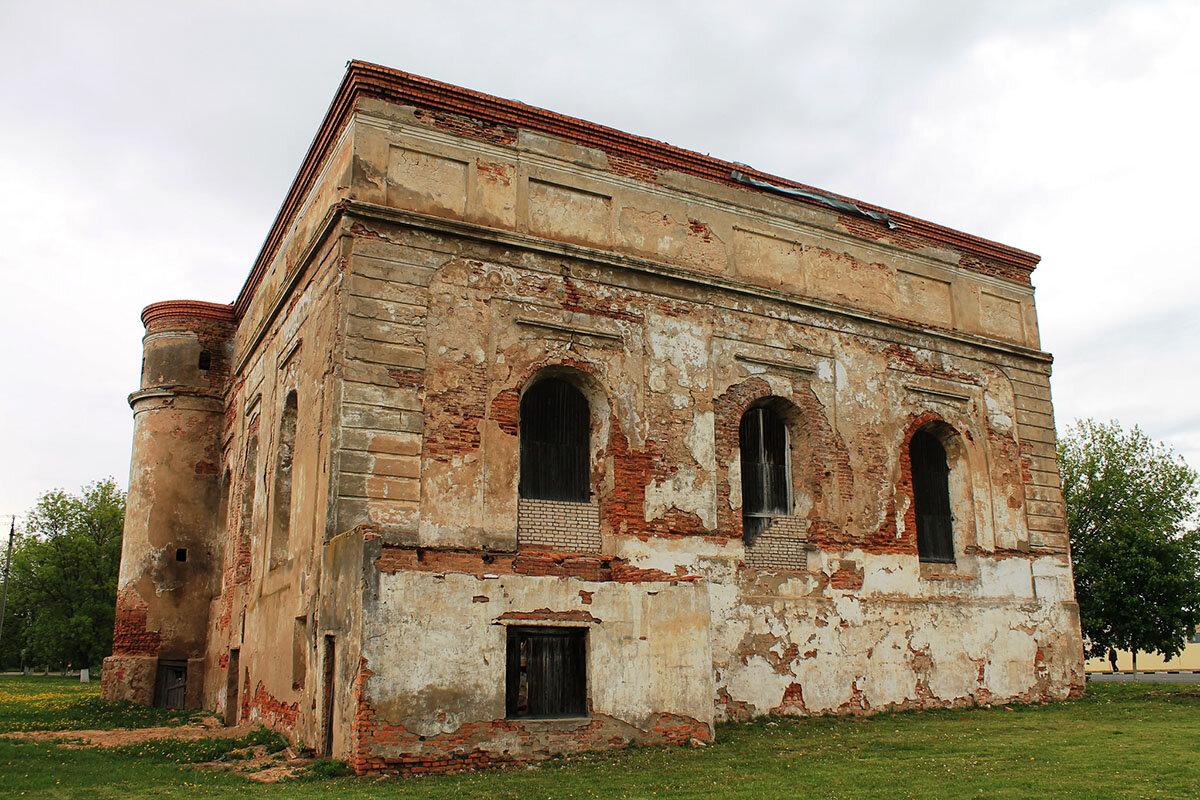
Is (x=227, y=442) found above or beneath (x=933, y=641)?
above

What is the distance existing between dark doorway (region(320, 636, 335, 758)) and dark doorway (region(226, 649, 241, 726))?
5.57 metres

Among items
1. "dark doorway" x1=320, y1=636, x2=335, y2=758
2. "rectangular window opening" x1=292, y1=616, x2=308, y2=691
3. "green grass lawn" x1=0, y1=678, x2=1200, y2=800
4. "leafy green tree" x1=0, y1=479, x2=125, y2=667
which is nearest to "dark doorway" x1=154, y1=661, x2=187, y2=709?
"green grass lawn" x1=0, y1=678, x2=1200, y2=800

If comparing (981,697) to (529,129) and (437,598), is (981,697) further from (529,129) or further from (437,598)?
(529,129)

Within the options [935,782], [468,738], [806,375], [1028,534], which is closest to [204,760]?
[468,738]

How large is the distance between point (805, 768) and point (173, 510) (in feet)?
45.2

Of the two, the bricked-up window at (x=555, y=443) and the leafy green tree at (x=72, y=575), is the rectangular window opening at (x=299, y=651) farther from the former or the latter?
the leafy green tree at (x=72, y=575)

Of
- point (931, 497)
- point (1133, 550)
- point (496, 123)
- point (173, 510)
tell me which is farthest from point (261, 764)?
point (1133, 550)

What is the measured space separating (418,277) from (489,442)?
2.08 metres

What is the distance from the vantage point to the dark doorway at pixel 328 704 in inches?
383

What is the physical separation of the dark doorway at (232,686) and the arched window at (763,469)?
8.21 m

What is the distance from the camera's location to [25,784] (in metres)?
9.02

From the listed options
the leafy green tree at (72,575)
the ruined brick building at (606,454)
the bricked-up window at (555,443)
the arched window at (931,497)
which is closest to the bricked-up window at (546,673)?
the ruined brick building at (606,454)

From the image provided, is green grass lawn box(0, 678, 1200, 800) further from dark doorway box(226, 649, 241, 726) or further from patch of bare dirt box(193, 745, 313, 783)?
dark doorway box(226, 649, 241, 726)

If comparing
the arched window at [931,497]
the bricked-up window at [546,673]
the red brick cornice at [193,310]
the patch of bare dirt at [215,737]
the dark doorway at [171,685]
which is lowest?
the patch of bare dirt at [215,737]
